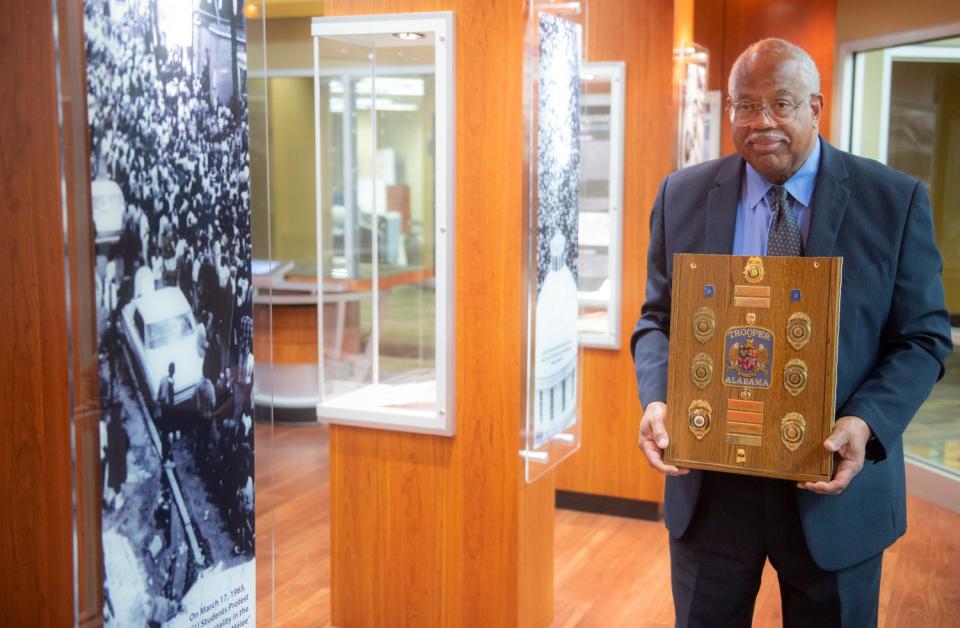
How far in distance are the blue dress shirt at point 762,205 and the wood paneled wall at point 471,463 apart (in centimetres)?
126

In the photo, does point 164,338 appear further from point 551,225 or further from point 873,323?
point 551,225

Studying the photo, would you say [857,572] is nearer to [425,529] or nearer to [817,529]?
[817,529]

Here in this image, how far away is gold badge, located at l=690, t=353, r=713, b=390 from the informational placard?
830 mm

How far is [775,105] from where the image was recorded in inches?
72.8

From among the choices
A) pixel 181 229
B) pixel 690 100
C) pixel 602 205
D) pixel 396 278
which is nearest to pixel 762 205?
pixel 181 229

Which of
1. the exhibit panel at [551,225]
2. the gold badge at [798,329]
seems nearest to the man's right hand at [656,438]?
the gold badge at [798,329]

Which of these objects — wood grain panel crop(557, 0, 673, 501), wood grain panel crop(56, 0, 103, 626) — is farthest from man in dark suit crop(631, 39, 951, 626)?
wood grain panel crop(557, 0, 673, 501)

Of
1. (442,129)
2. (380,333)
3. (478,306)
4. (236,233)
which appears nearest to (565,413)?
(478,306)

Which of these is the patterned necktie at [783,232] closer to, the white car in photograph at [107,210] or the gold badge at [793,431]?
the gold badge at [793,431]

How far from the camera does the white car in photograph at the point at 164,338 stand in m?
1.54

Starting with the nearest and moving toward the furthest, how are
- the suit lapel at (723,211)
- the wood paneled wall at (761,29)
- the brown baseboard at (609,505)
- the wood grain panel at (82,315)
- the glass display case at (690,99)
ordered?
the wood grain panel at (82,315) → the suit lapel at (723,211) → the glass display case at (690,99) → the brown baseboard at (609,505) → the wood paneled wall at (761,29)

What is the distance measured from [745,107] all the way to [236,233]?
3.20ft

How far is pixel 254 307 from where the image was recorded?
1.85 metres

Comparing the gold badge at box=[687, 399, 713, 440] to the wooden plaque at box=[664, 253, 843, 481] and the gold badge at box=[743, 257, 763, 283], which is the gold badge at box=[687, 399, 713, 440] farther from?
the gold badge at box=[743, 257, 763, 283]
